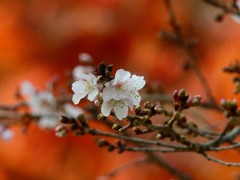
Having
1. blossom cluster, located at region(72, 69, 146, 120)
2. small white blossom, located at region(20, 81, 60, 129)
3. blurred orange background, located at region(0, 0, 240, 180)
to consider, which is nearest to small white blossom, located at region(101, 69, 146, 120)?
blossom cluster, located at region(72, 69, 146, 120)

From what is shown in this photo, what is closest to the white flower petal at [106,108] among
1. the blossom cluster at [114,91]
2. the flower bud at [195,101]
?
the blossom cluster at [114,91]

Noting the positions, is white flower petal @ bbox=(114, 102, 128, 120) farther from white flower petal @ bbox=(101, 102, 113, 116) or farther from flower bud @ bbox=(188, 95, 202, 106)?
flower bud @ bbox=(188, 95, 202, 106)

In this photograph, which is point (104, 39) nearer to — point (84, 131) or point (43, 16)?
point (43, 16)

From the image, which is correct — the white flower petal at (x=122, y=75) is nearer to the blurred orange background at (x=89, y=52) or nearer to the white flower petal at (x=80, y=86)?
the white flower petal at (x=80, y=86)

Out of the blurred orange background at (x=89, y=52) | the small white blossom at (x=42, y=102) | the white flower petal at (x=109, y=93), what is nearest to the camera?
the white flower petal at (x=109, y=93)

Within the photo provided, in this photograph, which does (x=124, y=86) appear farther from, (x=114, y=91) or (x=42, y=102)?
(x=42, y=102)

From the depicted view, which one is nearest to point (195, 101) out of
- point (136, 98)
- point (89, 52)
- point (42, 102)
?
point (136, 98)
